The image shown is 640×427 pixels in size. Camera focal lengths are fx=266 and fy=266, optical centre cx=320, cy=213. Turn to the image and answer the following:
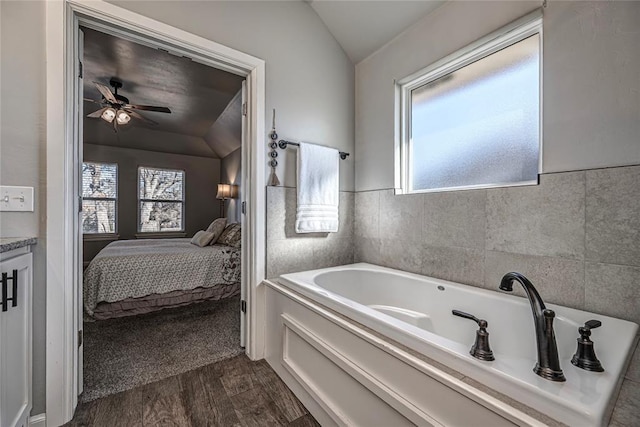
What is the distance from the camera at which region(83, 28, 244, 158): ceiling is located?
2592 millimetres

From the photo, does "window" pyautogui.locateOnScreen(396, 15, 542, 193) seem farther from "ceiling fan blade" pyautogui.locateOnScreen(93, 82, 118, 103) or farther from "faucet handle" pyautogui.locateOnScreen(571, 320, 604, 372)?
"ceiling fan blade" pyautogui.locateOnScreen(93, 82, 118, 103)

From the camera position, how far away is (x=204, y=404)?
4.69 ft

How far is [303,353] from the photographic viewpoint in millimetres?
1469

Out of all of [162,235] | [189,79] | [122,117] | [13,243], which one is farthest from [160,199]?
[13,243]

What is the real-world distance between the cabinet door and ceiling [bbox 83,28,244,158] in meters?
2.05

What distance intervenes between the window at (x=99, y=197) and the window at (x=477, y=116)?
5284 millimetres

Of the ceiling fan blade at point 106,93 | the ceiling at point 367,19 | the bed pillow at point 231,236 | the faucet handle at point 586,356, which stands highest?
the ceiling at point 367,19

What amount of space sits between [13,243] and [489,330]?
2.20m

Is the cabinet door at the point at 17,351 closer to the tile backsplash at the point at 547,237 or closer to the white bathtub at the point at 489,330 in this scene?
the white bathtub at the point at 489,330

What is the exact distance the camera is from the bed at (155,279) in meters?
2.43

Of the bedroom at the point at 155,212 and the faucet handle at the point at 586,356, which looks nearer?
the faucet handle at the point at 586,356

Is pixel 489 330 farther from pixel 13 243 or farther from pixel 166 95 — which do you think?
pixel 166 95

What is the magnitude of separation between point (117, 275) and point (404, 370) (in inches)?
106

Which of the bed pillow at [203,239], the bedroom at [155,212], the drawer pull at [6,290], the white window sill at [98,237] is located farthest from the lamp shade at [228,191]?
the drawer pull at [6,290]
